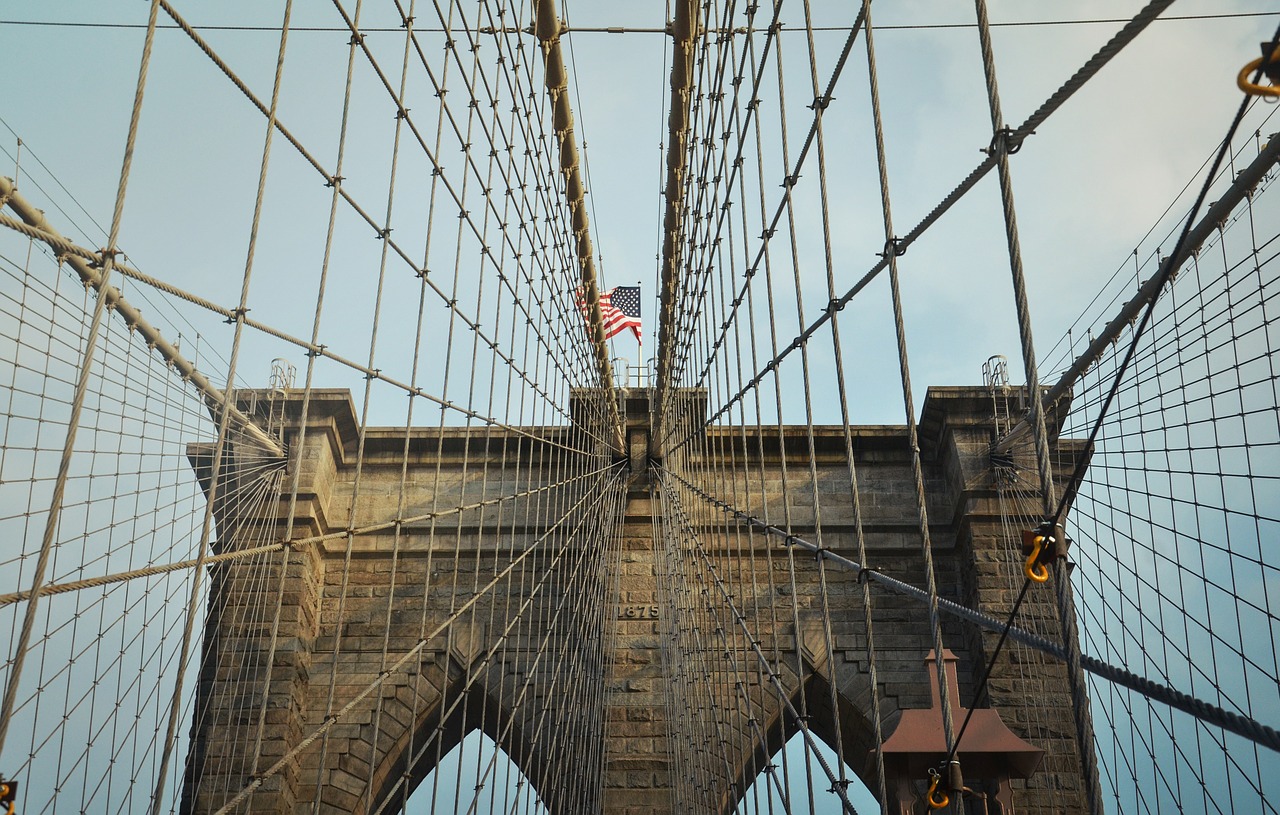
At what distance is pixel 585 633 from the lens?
1020 cm

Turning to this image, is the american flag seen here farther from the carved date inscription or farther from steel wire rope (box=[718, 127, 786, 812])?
the carved date inscription

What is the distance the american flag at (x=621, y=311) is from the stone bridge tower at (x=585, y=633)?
2.17 meters

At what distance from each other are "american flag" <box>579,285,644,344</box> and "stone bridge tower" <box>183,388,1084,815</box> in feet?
7.13

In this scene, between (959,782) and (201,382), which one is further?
(201,382)

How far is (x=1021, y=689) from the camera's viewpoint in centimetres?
942

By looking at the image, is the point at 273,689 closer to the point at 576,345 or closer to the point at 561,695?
the point at 561,695

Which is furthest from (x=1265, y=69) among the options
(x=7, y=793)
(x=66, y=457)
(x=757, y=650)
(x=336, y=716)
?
(x=757, y=650)

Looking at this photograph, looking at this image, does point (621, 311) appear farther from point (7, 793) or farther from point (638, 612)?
point (7, 793)

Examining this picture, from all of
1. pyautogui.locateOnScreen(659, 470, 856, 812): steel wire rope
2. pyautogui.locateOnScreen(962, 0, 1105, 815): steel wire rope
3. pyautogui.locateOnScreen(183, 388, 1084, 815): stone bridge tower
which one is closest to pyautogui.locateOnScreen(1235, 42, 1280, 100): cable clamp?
pyautogui.locateOnScreen(962, 0, 1105, 815): steel wire rope

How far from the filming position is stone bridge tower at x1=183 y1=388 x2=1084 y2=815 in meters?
9.30

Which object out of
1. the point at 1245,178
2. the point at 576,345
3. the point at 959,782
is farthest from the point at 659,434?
the point at 959,782

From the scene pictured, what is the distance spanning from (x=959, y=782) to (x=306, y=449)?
960 cm

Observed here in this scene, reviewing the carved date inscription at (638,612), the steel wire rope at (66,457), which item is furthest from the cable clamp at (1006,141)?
the carved date inscription at (638,612)

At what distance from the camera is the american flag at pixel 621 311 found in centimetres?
1320
